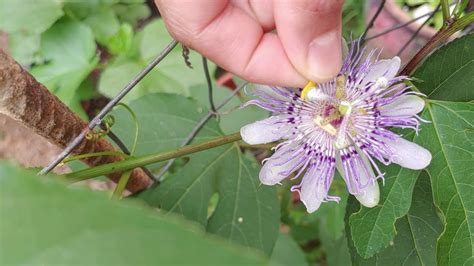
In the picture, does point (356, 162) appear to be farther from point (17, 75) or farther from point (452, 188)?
point (17, 75)

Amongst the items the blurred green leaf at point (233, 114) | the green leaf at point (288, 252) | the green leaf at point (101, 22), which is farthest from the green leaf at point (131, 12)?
the green leaf at point (288, 252)

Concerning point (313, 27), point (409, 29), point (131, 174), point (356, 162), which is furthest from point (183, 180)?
point (409, 29)

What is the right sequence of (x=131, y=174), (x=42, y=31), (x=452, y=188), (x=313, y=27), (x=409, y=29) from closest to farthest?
(x=313, y=27) < (x=452, y=188) < (x=131, y=174) < (x=42, y=31) < (x=409, y=29)

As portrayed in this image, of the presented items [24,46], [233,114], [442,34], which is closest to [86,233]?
[442,34]

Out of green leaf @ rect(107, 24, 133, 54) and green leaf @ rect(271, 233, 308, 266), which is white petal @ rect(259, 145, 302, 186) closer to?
green leaf @ rect(271, 233, 308, 266)

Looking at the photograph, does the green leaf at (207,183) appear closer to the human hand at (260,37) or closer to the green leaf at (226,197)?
the green leaf at (226,197)

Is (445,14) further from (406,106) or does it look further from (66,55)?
(66,55)

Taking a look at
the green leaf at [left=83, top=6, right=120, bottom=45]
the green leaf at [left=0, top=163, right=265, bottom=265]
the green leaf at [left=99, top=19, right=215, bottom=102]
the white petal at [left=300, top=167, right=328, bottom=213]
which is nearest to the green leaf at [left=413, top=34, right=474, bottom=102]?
the white petal at [left=300, top=167, right=328, bottom=213]
